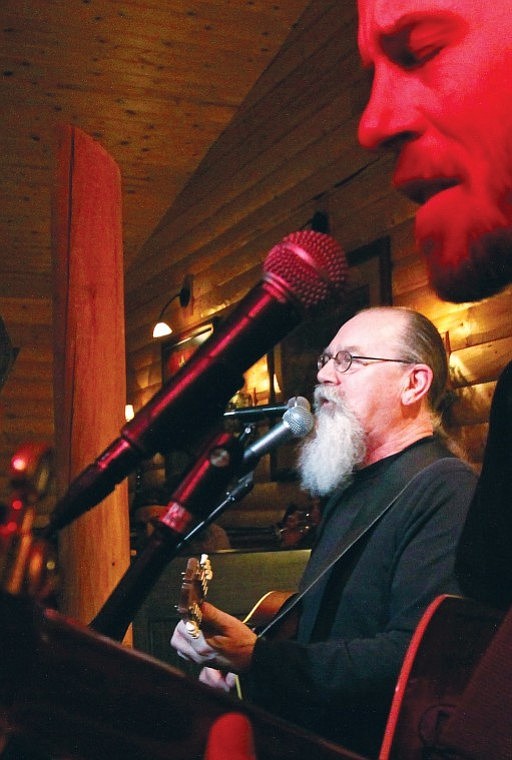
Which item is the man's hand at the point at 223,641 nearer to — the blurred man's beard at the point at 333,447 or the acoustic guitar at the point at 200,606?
the acoustic guitar at the point at 200,606

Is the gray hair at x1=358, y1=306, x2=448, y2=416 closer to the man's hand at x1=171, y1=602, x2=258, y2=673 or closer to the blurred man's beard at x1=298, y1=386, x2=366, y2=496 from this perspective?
the blurred man's beard at x1=298, y1=386, x2=366, y2=496

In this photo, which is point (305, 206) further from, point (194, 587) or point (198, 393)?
point (198, 393)

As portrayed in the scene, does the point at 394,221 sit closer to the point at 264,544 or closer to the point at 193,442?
the point at 264,544

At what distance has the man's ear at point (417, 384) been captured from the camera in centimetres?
224

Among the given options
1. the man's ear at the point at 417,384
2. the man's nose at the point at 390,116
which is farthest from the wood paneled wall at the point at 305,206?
the man's nose at the point at 390,116

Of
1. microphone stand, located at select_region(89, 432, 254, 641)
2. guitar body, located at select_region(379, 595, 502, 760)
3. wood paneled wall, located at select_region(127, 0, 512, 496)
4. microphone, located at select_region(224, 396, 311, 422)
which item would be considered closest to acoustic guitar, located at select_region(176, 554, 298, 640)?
microphone, located at select_region(224, 396, 311, 422)

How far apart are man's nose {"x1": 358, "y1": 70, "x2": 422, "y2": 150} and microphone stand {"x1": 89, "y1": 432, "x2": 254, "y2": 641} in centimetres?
42

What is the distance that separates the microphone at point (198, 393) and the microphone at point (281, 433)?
0.17 m

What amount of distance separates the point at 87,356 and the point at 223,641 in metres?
1.21

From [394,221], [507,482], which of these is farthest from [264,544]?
[507,482]

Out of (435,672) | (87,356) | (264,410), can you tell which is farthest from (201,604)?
(87,356)

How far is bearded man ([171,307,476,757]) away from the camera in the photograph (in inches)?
68.1

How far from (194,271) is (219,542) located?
3.91 m

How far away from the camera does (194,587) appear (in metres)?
1.44
